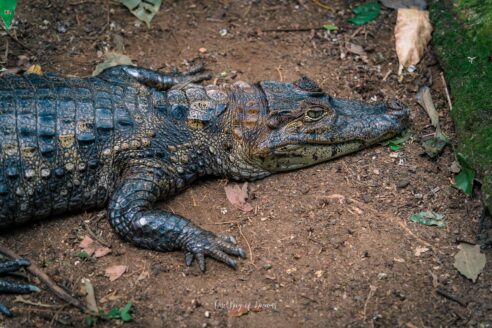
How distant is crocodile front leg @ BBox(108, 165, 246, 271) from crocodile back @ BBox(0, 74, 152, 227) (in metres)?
0.24

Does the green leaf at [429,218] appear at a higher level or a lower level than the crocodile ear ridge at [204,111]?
lower

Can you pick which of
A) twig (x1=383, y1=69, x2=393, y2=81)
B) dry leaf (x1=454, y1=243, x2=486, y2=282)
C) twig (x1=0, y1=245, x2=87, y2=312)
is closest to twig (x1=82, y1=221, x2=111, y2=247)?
twig (x1=0, y1=245, x2=87, y2=312)

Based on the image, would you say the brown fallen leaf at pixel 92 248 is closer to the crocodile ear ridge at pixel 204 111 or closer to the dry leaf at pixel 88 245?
the dry leaf at pixel 88 245

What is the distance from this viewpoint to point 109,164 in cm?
447

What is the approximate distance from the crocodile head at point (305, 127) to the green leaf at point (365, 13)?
150 centimetres

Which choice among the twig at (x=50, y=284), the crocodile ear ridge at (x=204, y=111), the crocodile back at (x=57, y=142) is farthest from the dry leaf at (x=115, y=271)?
the crocodile ear ridge at (x=204, y=111)

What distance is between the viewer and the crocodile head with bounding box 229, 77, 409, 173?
15.5ft

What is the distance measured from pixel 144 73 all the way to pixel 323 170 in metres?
1.90

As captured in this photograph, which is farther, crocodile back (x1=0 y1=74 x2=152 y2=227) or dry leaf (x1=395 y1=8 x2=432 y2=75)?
dry leaf (x1=395 y1=8 x2=432 y2=75)

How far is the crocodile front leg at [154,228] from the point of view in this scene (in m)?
4.21

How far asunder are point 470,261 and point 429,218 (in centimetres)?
47

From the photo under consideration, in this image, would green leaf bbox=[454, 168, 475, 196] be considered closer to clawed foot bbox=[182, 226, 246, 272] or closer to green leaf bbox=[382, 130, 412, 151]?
green leaf bbox=[382, 130, 412, 151]

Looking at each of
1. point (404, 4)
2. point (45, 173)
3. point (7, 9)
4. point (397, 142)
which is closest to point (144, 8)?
point (7, 9)

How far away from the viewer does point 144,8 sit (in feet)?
20.0
